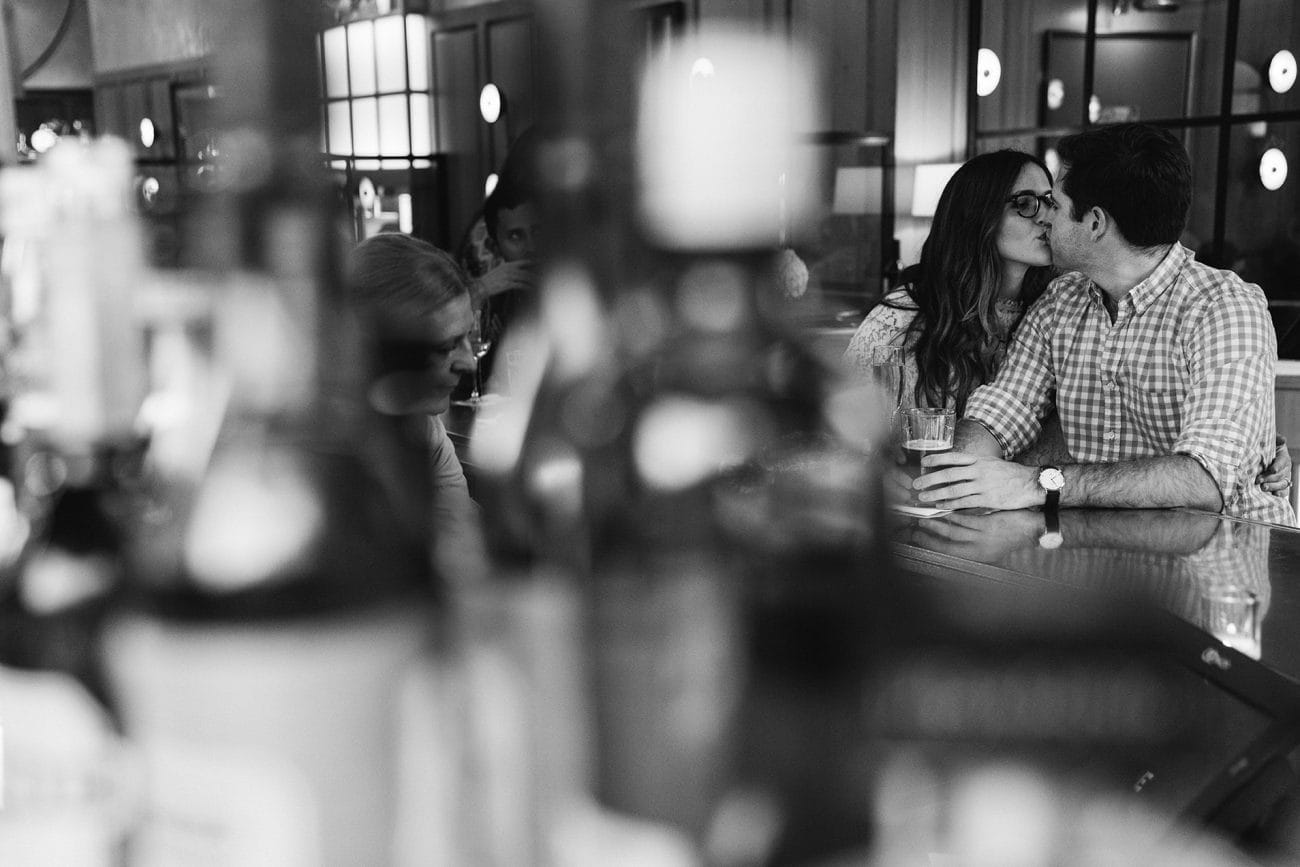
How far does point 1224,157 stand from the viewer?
581cm

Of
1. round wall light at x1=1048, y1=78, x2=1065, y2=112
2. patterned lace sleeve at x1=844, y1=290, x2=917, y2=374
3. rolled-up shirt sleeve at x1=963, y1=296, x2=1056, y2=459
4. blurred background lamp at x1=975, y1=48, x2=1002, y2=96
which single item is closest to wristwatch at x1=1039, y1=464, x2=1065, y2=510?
rolled-up shirt sleeve at x1=963, y1=296, x2=1056, y2=459

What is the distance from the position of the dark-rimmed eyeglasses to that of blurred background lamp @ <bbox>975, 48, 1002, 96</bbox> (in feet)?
15.8

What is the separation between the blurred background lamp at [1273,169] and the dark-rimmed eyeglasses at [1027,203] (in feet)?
13.0

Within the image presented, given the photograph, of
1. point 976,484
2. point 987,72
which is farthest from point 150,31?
point 987,72

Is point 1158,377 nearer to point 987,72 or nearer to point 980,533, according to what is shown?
→ point 980,533

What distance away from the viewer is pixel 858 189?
7.01 metres

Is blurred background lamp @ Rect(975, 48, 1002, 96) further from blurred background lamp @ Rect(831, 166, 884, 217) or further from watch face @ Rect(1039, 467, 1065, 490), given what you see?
watch face @ Rect(1039, 467, 1065, 490)

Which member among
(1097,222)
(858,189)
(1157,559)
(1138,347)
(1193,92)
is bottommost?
(1157,559)

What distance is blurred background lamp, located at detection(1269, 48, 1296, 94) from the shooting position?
18.6 ft

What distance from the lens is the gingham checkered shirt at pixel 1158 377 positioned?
1.84m

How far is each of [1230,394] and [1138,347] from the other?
0.89ft

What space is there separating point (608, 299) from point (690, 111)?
70mm

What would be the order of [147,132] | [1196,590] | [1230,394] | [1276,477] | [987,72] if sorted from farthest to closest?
[987,72] < [1276,477] < [1230,394] < [1196,590] < [147,132]

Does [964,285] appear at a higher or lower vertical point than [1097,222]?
lower
